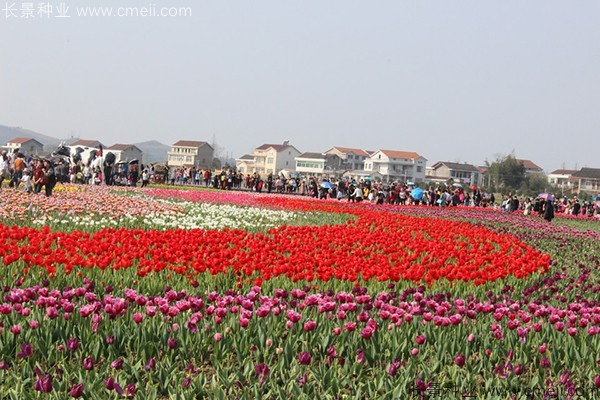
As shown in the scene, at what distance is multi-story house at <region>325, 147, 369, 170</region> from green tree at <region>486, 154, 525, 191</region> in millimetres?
41827

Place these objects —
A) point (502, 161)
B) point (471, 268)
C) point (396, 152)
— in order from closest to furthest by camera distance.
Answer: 1. point (471, 268)
2. point (502, 161)
3. point (396, 152)

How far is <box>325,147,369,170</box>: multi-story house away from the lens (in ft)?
466

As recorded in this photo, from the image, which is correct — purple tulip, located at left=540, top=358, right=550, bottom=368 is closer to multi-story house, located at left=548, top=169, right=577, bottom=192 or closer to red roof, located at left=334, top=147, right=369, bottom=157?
red roof, located at left=334, top=147, right=369, bottom=157

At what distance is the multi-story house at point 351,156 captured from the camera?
14215 centimetres

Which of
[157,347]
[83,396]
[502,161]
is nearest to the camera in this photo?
[83,396]

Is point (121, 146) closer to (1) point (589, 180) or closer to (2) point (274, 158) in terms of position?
(2) point (274, 158)

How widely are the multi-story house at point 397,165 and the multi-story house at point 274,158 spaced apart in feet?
49.6

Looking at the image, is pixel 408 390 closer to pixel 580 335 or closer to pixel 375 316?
pixel 375 316

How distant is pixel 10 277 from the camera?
7.21 meters

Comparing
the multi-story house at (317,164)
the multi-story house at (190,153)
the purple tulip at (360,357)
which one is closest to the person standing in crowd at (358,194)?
the purple tulip at (360,357)

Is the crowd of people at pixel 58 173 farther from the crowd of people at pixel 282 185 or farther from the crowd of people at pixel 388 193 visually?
the crowd of people at pixel 388 193

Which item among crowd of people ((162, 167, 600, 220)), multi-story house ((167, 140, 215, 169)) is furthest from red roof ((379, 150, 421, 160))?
crowd of people ((162, 167, 600, 220))

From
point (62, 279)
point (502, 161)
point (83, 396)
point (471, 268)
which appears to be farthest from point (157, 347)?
point (502, 161)

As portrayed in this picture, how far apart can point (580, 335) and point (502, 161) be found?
102631 mm
